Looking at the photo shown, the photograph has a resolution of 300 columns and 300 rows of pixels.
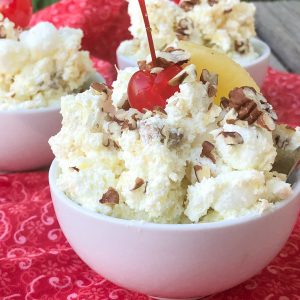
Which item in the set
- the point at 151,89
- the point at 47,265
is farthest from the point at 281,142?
the point at 47,265

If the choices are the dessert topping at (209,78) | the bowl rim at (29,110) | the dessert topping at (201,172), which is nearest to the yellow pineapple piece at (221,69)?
the dessert topping at (209,78)

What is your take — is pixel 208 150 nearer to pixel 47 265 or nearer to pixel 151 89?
pixel 151 89

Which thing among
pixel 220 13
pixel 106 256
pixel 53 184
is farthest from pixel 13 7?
pixel 106 256

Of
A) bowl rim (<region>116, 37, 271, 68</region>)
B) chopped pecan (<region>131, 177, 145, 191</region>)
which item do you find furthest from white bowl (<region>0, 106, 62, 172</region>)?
chopped pecan (<region>131, 177, 145, 191</region>)

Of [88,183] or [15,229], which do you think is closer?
[88,183]

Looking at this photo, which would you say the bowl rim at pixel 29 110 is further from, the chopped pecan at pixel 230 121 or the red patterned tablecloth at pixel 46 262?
the chopped pecan at pixel 230 121

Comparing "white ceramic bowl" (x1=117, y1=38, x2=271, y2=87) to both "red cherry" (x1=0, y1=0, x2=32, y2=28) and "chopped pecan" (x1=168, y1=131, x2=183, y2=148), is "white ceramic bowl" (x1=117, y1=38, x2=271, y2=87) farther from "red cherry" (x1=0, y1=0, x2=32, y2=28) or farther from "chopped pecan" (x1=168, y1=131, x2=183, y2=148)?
"chopped pecan" (x1=168, y1=131, x2=183, y2=148)

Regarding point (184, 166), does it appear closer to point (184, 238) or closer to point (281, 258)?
point (184, 238)
